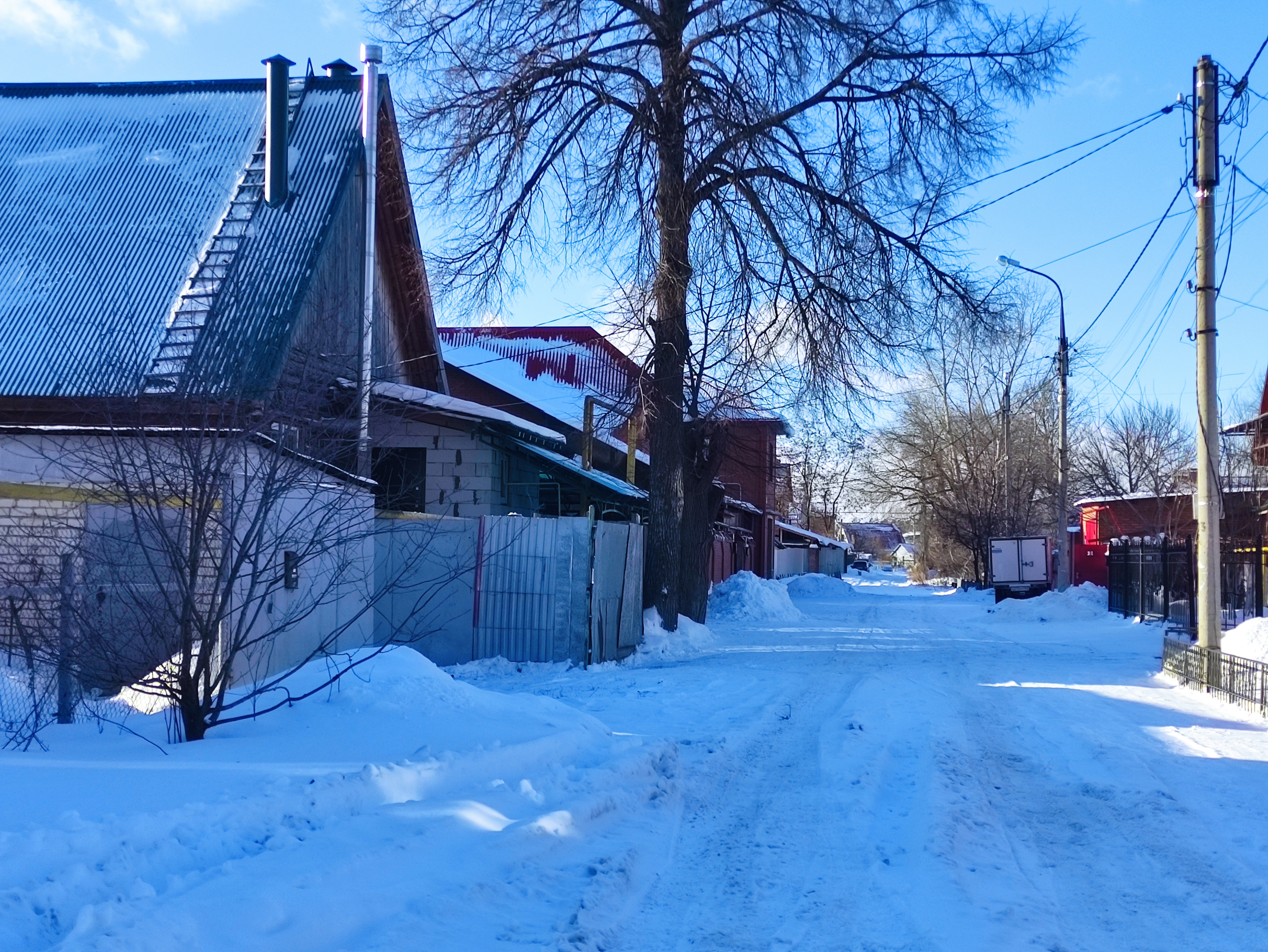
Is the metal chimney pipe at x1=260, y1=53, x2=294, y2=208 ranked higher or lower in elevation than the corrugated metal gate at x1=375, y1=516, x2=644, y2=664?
higher

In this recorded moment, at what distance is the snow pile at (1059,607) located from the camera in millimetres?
29641

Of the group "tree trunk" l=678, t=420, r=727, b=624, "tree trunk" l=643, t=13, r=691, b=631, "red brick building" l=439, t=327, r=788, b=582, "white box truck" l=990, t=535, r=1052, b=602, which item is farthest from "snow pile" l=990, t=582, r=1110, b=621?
"tree trunk" l=643, t=13, r=691, b=631

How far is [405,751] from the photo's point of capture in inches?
272

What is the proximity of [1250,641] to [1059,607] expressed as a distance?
17411mm

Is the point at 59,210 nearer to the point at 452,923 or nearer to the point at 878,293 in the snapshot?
the point at 878,293

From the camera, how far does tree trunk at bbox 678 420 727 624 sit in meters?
20.4

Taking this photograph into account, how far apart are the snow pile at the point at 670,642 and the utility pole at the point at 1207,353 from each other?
24.7 feet

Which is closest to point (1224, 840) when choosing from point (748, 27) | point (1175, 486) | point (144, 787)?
point (144, 787)

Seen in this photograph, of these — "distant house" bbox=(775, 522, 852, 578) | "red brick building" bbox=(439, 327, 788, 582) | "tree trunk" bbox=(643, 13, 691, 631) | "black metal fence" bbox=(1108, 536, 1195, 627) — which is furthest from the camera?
"distant house" bbox=(775, 522, 852, 578)

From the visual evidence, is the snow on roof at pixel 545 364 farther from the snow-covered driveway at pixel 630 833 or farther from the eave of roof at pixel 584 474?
the snow-covered driveway at pixel 630 833

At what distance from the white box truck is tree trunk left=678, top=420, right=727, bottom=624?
21.8 m

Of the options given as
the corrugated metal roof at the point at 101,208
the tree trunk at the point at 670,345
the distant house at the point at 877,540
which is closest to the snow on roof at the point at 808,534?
the tree trunk at the point at 670,345

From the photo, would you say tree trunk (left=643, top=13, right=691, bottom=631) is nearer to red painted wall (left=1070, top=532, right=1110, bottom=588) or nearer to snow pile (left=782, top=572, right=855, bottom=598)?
snow pile (left=782, top=572, right=855, bottom=598)

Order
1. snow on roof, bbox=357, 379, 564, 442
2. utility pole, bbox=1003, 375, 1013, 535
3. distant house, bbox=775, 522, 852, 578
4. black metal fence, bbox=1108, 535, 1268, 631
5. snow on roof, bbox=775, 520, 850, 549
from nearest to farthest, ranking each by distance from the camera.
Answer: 1. snow on roof, bbox=357, 379, 564, 442
2. black metal fence, bbox=1108, 535, 1268, 631
3. utility pole, bbox=1003, 375, 1013, 535
4. distant house, bbox=775, 522, 852, 578
5. snow on roof, bbox=775, 520, 850, 549
